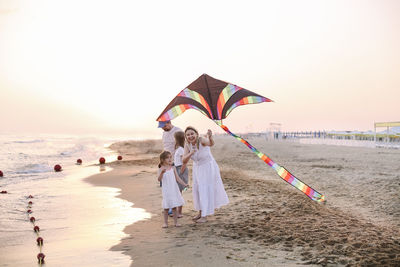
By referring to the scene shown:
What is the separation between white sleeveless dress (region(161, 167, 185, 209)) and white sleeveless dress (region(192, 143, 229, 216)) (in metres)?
0.40

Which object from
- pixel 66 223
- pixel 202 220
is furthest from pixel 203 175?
pixel 66 223

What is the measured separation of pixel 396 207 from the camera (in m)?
7.74

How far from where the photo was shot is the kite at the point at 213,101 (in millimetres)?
6605

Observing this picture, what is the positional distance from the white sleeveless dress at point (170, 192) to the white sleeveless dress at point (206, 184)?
1.32 feet

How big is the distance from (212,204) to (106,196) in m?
4.21

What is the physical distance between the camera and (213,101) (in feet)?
22.5

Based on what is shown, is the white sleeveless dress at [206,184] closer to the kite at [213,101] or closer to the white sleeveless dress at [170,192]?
the white sleeveless dress at [170,192]

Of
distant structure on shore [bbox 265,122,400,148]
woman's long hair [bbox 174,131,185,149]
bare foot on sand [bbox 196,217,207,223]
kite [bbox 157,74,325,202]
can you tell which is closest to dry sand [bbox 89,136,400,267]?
bare foot on sand [bbox 196,217,207,223]

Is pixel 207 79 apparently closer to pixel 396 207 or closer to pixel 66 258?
pixel 66 258

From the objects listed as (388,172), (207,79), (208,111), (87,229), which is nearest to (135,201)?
(87,229)

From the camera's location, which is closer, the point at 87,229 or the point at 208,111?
the point at 87,229

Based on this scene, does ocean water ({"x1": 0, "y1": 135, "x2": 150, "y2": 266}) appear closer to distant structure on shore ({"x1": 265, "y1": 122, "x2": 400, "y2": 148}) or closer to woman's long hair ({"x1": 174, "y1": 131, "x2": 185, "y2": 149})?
woman's long hair ({"x1": 174, "y1": 131, "x2": 185, "y2": 149})

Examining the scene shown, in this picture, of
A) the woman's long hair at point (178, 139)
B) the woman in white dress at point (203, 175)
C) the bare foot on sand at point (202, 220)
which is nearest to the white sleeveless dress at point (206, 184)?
the woman in white dress at point (203, 175)

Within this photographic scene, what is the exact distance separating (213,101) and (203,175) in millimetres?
1649
